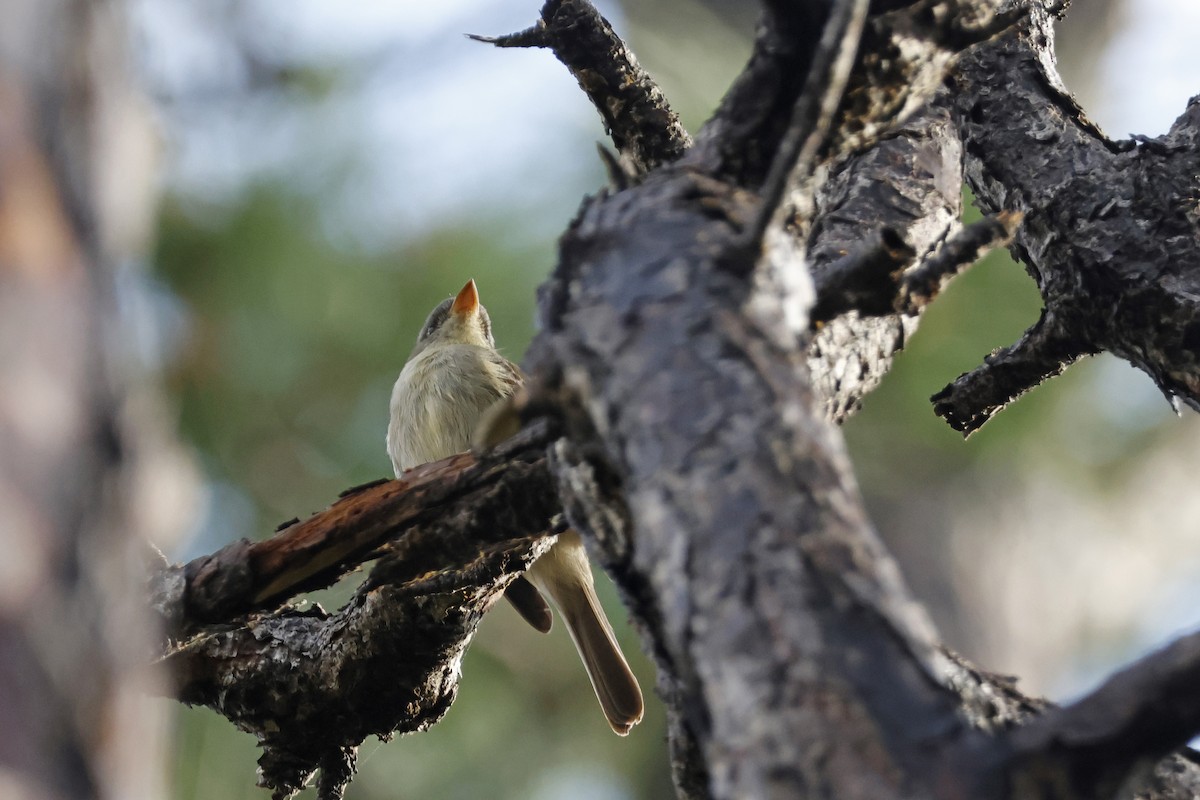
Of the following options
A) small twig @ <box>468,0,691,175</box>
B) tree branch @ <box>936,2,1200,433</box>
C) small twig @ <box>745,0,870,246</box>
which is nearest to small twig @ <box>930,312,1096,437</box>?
tree branch @ <box>936,2,1200,433</box>

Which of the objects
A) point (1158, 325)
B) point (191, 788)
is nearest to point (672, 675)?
point (1158, 325)

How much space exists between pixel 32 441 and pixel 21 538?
2.4 inches

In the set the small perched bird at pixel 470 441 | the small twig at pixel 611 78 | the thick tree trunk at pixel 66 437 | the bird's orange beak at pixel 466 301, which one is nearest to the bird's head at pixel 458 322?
the bird's orange beak at pixel 466 301

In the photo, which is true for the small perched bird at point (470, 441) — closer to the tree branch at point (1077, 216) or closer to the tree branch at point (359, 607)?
the tree branch at point (359, 607)

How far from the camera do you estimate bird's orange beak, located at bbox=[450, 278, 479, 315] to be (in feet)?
14.8

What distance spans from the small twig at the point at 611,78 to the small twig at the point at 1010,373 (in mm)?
822

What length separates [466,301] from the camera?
4.51 meters

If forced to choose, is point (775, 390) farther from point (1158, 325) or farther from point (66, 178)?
point (1158, 325)

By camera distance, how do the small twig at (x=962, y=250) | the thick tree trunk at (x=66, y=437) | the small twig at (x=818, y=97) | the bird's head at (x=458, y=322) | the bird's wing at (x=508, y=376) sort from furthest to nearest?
the bird's head at (x=458, y=322)
the bird's wing at (x=508, y=376)
the small twig at (x=962, y=250)
the small twig at (x=818, y=97)
the thick tree trunk at (x=66, y=437)

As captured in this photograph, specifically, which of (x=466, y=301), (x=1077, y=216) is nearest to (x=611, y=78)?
(x=1077, y=216)

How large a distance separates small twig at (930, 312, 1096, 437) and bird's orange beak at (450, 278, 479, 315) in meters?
2.34

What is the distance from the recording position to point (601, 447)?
119cm

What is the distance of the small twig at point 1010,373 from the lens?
2281mm

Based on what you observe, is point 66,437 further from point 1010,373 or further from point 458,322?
point 458,322
